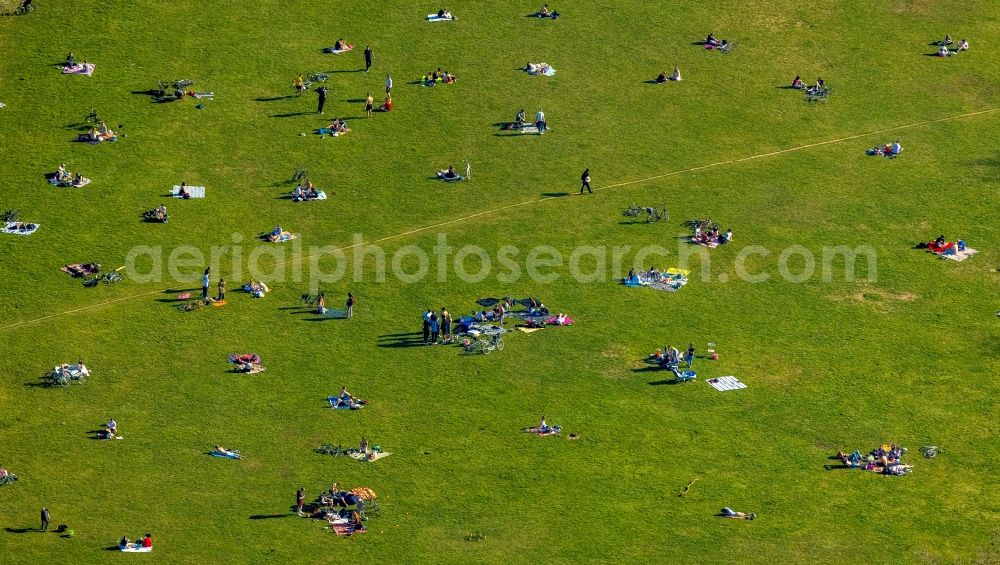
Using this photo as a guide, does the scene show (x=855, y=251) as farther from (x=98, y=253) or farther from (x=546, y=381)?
(x=98, y=253)

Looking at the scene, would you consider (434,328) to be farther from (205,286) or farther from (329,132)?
(329,132)

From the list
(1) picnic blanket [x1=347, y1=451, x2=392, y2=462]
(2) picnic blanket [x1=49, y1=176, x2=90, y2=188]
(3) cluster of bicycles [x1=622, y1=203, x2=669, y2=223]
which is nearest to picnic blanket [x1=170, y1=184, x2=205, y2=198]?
(2) picnic blanket [x1=49, y1=176, x2=90, y2=188]

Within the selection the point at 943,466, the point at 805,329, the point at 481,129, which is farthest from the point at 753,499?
the point at 481,129

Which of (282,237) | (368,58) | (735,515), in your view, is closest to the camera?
(735,515)

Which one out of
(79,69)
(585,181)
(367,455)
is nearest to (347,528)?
(367,455)

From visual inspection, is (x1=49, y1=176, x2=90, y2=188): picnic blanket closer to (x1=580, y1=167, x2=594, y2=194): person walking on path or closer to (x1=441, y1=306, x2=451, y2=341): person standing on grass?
(x1=441, y1=306, x2=451, y2=341): person standing on grass

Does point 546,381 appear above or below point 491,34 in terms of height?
below
